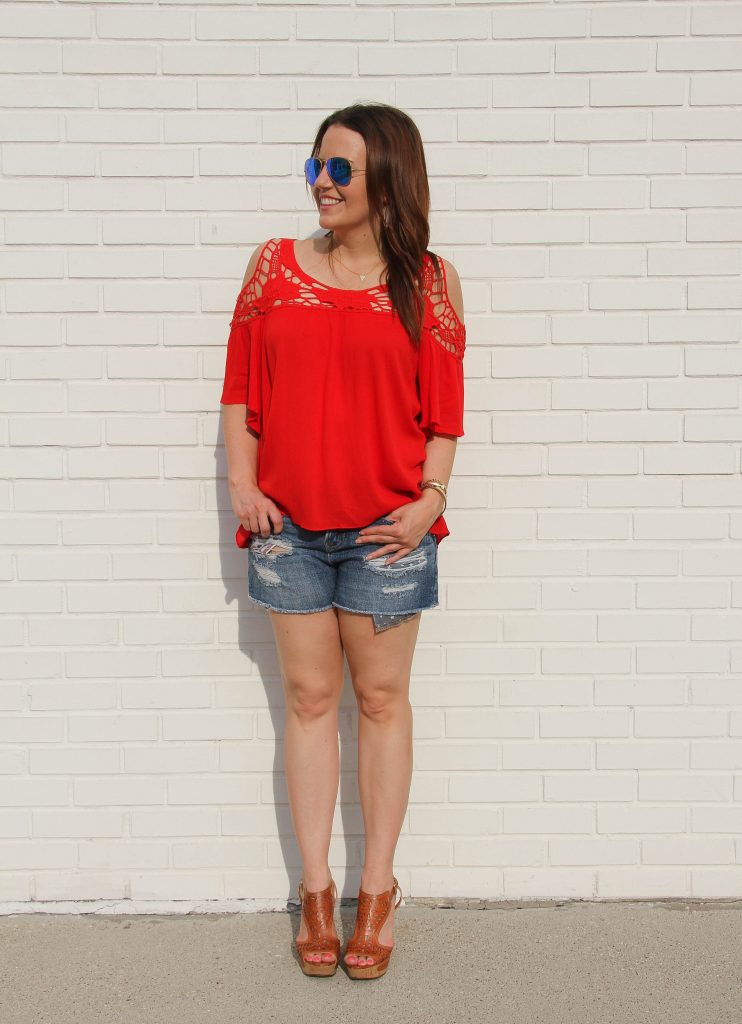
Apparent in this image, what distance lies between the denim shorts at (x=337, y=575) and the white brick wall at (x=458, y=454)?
0.45 m

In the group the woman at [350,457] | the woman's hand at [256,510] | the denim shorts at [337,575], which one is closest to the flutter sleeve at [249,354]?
the woman at [350,457]

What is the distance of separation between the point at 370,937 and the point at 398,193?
1.88m

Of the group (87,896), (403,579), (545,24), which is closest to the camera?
(403,579)

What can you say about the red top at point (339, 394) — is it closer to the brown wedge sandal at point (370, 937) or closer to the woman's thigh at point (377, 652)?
the woman's thigh at point (377, 652)

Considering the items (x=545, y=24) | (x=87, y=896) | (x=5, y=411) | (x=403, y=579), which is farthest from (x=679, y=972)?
(x=545, y=24)

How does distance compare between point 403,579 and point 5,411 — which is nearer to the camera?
point 403,579

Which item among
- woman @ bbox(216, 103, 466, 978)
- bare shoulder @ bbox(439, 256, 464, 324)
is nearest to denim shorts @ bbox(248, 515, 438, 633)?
woman @ bbox(216, 103, 466, 978)

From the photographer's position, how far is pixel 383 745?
8.41 feet

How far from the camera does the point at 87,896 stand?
292 centimetres

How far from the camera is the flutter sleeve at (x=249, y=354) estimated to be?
2.47 m

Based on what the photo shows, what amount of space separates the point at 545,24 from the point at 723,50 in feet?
1.66

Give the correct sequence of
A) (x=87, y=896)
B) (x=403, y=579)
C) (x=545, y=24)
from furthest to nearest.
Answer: (x=87, y=896)
(x=545, y=24)
(x=403, y=579)

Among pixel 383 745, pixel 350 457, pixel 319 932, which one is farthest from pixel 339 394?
pixel 319 932

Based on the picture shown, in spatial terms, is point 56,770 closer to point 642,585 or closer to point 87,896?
point 87,896
